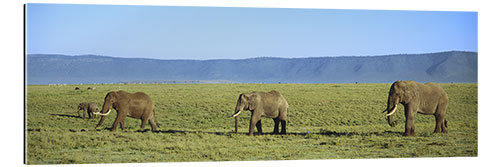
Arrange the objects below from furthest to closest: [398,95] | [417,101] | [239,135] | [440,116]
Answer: [440,116] < [417,101] < [239,135] < [398,95]

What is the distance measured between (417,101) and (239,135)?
515 centimetres

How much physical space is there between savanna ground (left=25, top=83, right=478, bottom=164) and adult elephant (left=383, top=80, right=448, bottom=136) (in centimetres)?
32

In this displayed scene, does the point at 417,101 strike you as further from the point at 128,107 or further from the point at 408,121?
the point at 128,107

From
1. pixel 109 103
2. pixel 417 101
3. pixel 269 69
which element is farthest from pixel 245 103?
pixel 269 69

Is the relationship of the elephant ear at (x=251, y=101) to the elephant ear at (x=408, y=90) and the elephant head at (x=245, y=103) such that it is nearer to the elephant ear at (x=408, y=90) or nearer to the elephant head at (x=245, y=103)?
the elephant head at (x=245, y=103)

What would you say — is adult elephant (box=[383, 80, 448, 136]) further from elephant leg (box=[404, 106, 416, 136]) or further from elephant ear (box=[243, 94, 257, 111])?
elephant ear (box=[243, 94, 257, 111])

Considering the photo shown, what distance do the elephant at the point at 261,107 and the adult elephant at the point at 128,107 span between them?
8.39ft

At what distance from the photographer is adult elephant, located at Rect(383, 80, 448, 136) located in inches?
663

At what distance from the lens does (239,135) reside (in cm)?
1692

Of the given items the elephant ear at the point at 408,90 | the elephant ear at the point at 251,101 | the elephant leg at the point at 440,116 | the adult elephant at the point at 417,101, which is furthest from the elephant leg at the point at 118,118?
the elephant leg at the point at 440,116

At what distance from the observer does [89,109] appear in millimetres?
19750

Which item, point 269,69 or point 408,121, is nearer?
point 408,121

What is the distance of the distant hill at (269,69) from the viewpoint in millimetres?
17703

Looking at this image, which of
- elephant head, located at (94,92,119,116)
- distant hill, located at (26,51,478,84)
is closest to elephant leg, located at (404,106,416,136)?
distant hill, located at (26,51,478,84)
